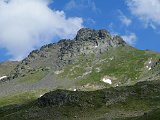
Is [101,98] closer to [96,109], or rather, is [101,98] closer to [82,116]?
[96,109]

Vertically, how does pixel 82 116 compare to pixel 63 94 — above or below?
below

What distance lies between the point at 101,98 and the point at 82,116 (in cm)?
2443

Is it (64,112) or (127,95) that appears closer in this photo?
(64,112)

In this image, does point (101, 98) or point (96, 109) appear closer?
point (96, 109)

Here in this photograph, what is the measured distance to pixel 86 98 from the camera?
169 metres

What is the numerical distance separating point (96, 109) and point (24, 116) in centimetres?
2764

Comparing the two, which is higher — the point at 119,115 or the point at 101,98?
the point at 101,98

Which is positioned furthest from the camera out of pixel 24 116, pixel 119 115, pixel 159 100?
pixel 159 100

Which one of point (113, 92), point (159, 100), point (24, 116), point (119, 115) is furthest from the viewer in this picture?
point (113, 92)

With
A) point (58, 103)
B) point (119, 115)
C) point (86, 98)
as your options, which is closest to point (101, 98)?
point (86, 98)

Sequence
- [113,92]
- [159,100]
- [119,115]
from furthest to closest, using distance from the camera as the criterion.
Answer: [113,92] < [159,100] < [119,115]

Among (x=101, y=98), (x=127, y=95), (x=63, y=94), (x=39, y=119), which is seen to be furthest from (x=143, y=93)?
(x=39, y=119)

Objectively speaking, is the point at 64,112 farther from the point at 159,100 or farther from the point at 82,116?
the point at 159,100

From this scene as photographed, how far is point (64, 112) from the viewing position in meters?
156
